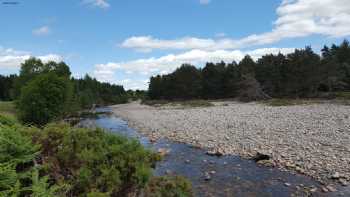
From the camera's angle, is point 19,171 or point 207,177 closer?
point 19,171

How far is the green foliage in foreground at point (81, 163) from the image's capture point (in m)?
5.68

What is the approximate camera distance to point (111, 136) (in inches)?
328

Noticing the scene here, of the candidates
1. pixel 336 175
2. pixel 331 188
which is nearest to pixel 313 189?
pixel 331 188

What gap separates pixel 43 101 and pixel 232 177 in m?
28.4

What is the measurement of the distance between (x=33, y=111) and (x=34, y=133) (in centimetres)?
2808

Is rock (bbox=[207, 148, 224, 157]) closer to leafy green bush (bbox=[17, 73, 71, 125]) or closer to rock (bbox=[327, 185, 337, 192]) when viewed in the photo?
rock (bbox=[327, 185, 337, 192])

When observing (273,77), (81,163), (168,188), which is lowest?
(168,188)

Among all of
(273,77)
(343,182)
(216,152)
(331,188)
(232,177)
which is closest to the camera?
(331,188)

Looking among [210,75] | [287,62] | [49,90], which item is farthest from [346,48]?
[49,90]

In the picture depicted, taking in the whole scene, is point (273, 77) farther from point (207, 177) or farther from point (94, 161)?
point (94, 161)

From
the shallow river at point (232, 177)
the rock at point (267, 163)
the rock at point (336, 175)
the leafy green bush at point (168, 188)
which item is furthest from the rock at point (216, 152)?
the leafy green bush at point (168, 188)

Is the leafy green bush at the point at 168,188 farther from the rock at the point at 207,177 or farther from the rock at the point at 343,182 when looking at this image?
the rock at the point at 343,182

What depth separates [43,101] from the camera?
1331 inches

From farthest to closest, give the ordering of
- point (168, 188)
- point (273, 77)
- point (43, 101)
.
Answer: point (273, 77)
point (43, 101)
point (168, 188)
